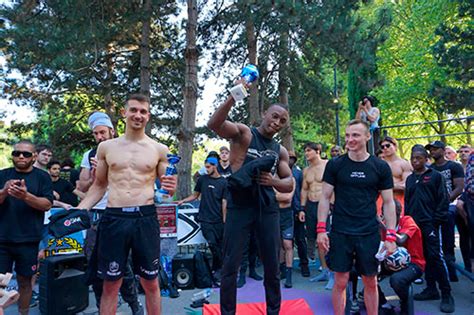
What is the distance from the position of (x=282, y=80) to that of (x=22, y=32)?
26.1ft

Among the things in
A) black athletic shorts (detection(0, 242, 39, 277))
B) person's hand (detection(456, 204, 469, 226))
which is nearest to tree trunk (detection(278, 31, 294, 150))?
person's hand (detection(456, 204, 469, 226))

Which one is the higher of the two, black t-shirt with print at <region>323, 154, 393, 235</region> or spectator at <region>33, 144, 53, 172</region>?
spectator at <region>33, 144, 53, 172</region>

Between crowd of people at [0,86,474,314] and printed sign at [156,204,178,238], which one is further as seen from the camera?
printed sign at [156,204,178,238]

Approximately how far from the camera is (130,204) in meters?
3.12

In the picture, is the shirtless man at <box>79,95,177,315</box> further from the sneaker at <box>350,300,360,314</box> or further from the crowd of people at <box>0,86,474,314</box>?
the sneaker at <box>350,300,360,314</box>

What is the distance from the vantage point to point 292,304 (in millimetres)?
4301

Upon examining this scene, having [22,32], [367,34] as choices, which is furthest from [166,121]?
[367,34]

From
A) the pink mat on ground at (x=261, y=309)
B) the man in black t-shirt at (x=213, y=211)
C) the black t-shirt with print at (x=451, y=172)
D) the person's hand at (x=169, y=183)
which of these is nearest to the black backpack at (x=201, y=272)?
the man in black t-shirt at (x=213, y=211)

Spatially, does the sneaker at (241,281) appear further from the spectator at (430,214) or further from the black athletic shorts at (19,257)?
the black athletic shorts at (19,257)

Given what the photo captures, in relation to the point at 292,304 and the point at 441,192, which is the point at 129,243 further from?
the point at 441,192

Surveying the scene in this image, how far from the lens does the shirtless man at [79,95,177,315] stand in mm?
3072

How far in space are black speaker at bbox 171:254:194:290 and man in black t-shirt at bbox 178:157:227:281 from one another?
0.49 metres

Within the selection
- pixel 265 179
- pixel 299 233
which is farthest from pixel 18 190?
pixel 299 233

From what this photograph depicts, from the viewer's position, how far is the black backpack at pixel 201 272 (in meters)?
5.52
